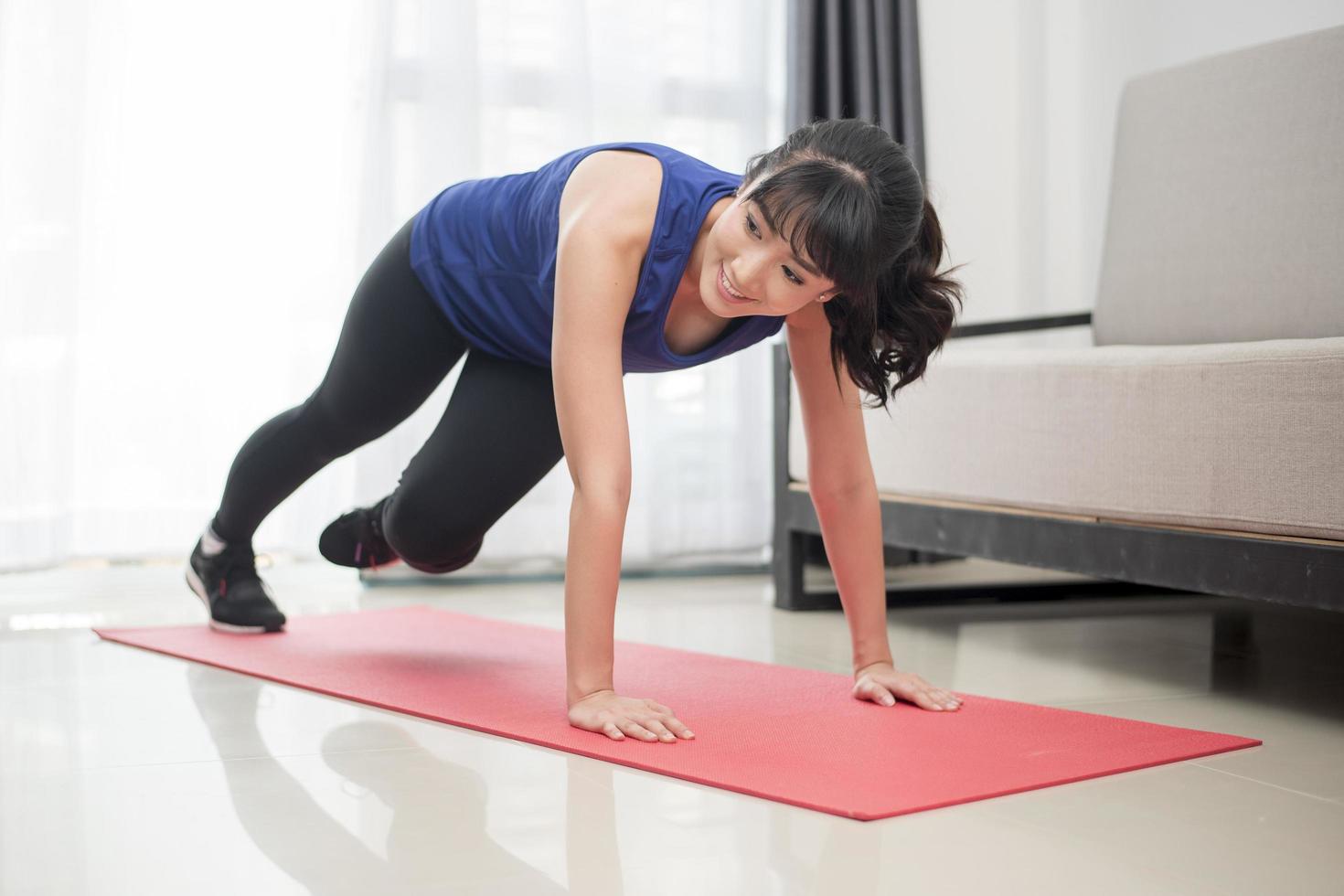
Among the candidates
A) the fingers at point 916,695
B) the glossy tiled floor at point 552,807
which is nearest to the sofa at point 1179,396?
the glossy tiled floor at point 552,807

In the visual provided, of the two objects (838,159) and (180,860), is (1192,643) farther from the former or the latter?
(180,860)

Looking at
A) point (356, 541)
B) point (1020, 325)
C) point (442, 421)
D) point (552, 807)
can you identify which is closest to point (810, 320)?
point (442, 421)

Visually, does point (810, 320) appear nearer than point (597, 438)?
No

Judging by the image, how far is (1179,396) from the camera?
67.9 inches

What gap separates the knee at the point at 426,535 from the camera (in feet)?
6.24

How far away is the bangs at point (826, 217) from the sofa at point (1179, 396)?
0.58 metres

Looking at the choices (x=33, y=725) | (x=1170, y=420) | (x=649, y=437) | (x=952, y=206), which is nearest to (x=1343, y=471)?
(x=1170, y=420)

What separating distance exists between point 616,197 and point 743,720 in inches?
25.3

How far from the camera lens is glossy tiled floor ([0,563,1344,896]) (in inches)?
40.4

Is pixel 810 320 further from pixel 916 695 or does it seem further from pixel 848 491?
pixel 916 695

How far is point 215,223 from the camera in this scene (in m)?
3.11

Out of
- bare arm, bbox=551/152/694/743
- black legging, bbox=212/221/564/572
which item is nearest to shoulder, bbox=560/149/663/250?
bare arm, bbox=551/152/694/743

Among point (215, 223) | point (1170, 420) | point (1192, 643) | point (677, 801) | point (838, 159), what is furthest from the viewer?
point (215, 223)

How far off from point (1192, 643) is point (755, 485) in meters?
1.39
